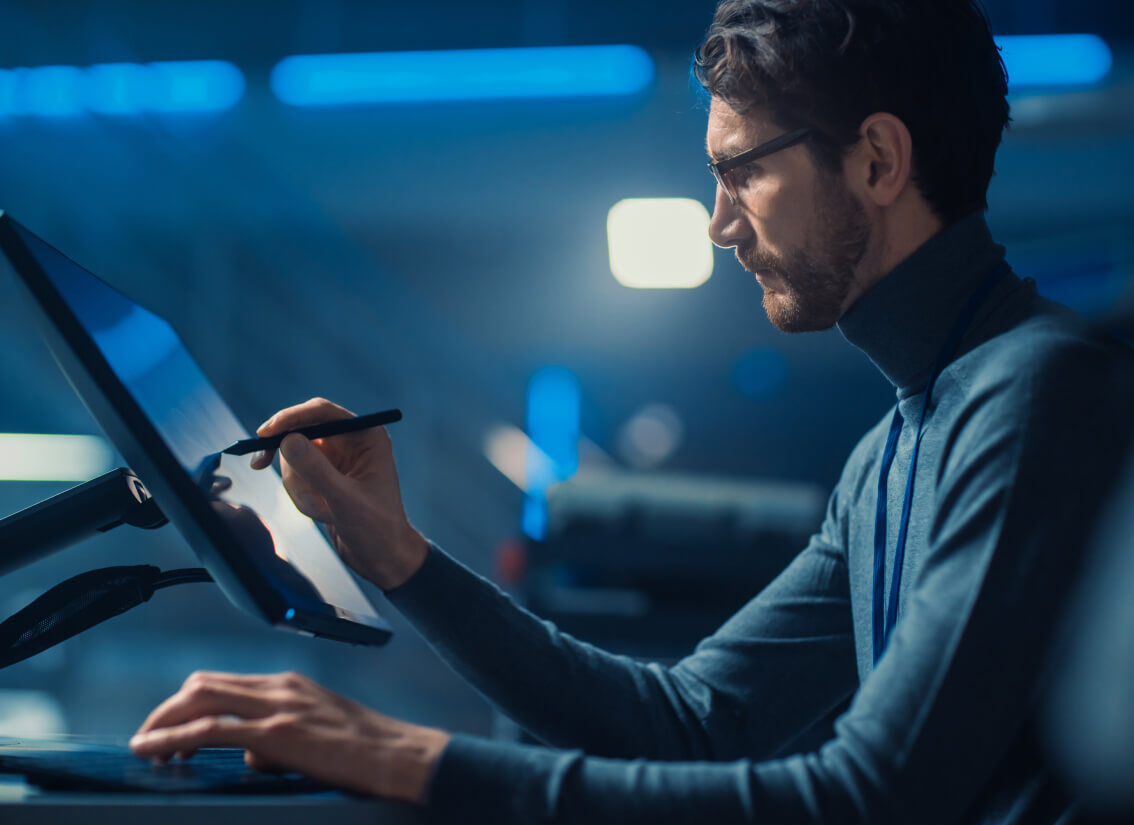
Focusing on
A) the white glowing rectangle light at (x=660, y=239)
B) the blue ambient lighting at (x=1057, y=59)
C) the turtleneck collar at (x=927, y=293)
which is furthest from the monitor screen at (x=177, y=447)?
the blue ambient lighting at (x=1057, y=59)

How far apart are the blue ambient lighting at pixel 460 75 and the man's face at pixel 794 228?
3.31 meters

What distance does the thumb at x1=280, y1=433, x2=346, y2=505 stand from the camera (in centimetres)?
74

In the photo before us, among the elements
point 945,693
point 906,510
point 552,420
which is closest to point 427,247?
point 552,420

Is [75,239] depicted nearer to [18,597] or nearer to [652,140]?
[18,597]

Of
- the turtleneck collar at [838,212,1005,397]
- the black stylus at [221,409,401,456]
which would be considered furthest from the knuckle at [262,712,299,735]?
the turtleneck collar at [838,212,1005,397]

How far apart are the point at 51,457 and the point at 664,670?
5196 millimetres

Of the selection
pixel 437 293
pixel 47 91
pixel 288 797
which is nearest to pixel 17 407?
pixel 47 91

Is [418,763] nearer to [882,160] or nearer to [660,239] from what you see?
[882,160]

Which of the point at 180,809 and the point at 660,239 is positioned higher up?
the point at 660,239

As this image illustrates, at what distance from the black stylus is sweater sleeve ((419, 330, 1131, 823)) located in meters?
0.34

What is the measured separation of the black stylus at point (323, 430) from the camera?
71cm

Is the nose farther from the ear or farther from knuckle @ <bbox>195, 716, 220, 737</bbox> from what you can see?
knuckle @ <bbox>195, 716, 220, 737</bbox>

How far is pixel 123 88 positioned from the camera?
426 cm

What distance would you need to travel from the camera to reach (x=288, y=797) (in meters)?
0.46
